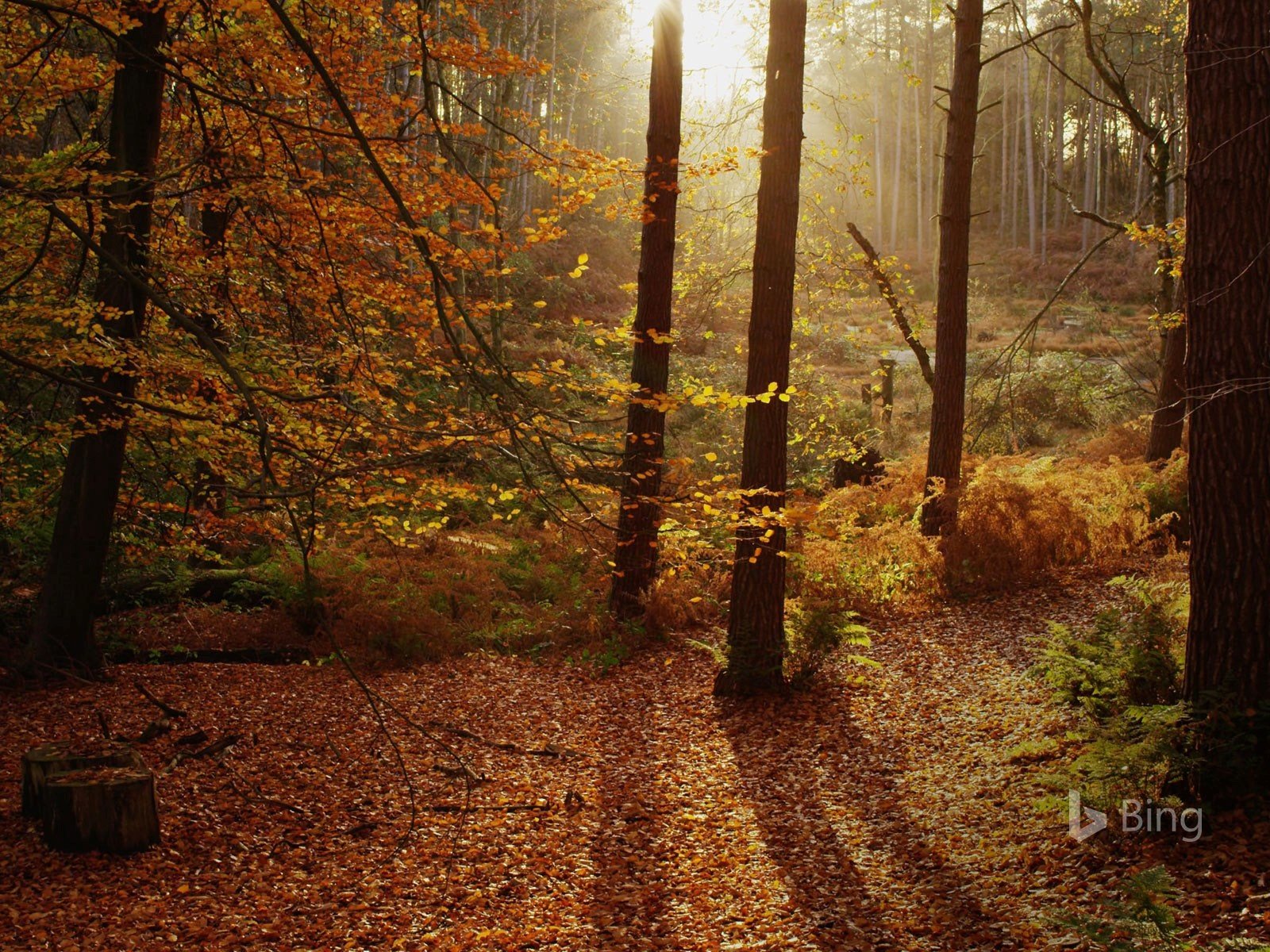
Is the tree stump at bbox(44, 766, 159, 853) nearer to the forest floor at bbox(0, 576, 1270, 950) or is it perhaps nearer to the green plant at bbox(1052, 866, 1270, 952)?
the forest floor at bbox(0, 576, 1270, 950)

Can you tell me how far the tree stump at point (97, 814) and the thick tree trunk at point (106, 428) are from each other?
2.61m

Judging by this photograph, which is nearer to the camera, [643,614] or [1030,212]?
[643,614]

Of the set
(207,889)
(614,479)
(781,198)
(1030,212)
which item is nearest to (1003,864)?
(207,889)

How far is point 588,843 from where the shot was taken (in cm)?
540

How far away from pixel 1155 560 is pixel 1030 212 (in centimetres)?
3731

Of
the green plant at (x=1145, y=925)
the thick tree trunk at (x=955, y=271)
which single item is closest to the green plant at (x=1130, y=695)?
the green plant at (x=1145, y=925)

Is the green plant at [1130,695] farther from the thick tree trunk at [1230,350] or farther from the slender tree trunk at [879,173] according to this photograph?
the slender tree trunk at [879,173]

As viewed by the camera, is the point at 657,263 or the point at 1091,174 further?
the point at 1091,174

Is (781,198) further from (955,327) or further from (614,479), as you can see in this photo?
(614,479)

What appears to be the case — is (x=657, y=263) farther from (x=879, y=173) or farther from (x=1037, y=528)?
(x=879, y=173)

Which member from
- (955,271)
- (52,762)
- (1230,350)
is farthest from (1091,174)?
(52,762)

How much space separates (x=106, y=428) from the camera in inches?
285

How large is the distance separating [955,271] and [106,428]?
929 cm

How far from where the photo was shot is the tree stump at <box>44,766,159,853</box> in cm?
496
